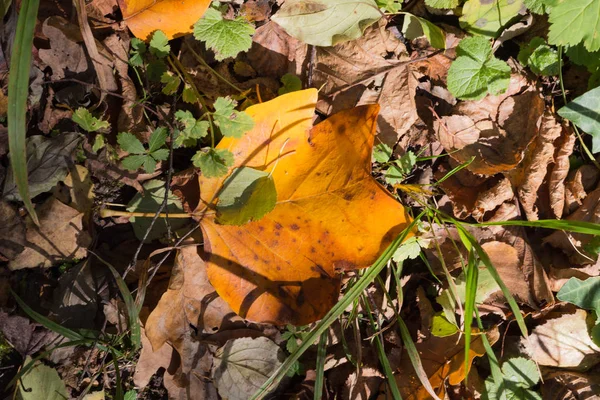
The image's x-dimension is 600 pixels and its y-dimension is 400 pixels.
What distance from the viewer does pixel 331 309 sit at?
181 cm

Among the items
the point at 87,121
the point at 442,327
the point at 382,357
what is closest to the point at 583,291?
the point at 442,327

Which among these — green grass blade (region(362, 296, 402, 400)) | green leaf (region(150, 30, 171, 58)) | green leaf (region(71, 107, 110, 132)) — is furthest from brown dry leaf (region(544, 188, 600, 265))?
green leaf (region(71, 107, 110, 132))

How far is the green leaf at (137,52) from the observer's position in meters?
1.90

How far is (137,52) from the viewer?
75.0 inches

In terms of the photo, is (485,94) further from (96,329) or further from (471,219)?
(96,329)

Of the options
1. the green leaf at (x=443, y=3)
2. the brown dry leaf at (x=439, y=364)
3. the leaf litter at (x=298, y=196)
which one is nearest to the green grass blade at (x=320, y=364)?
the leaf litter at (x=298, y=196)

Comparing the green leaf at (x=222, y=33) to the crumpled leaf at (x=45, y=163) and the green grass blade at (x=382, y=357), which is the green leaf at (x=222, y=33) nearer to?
the crumpled leaf at (x=45, y=163)

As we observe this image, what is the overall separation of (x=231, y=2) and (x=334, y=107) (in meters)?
0.61

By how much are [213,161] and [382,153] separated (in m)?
0.73

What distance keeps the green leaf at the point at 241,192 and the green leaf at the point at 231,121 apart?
0.48 ft

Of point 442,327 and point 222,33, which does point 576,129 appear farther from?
point 222,33

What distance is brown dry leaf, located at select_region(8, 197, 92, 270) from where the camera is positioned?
73.4 inches

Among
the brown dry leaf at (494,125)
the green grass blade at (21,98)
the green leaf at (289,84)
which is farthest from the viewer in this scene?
the brown dry leaf at (494,125)

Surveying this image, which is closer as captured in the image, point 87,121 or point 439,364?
point 87,121
